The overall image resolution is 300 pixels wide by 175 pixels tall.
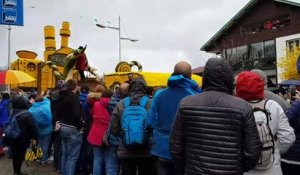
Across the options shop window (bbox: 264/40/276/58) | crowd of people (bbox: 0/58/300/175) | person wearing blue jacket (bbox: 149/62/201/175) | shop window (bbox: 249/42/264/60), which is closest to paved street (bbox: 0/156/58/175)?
crowd of people (bbox: 0/58/300/175)

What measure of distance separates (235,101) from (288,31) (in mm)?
36081

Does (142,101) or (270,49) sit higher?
(270,49)

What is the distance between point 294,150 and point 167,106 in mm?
1471

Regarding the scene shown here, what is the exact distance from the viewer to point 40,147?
9.96m

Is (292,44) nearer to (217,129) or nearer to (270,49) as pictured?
(270,49)

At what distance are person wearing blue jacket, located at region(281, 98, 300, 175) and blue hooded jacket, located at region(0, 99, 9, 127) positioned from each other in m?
8.00

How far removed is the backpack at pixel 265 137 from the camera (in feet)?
11.7

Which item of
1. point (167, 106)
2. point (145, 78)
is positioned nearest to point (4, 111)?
point (145, 78)

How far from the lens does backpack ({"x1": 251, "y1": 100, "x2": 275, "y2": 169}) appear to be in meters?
3.55

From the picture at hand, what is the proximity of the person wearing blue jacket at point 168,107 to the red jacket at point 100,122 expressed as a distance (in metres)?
2.03

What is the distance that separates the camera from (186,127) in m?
3.42

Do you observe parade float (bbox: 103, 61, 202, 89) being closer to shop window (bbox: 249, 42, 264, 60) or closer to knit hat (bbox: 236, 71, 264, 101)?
knit hat (bbox: 236, 71, 264, 101)

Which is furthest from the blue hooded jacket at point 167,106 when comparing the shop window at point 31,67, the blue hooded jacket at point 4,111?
the shop window at point 31,67

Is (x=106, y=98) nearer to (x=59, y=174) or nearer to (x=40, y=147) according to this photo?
(x=59, y=174)
